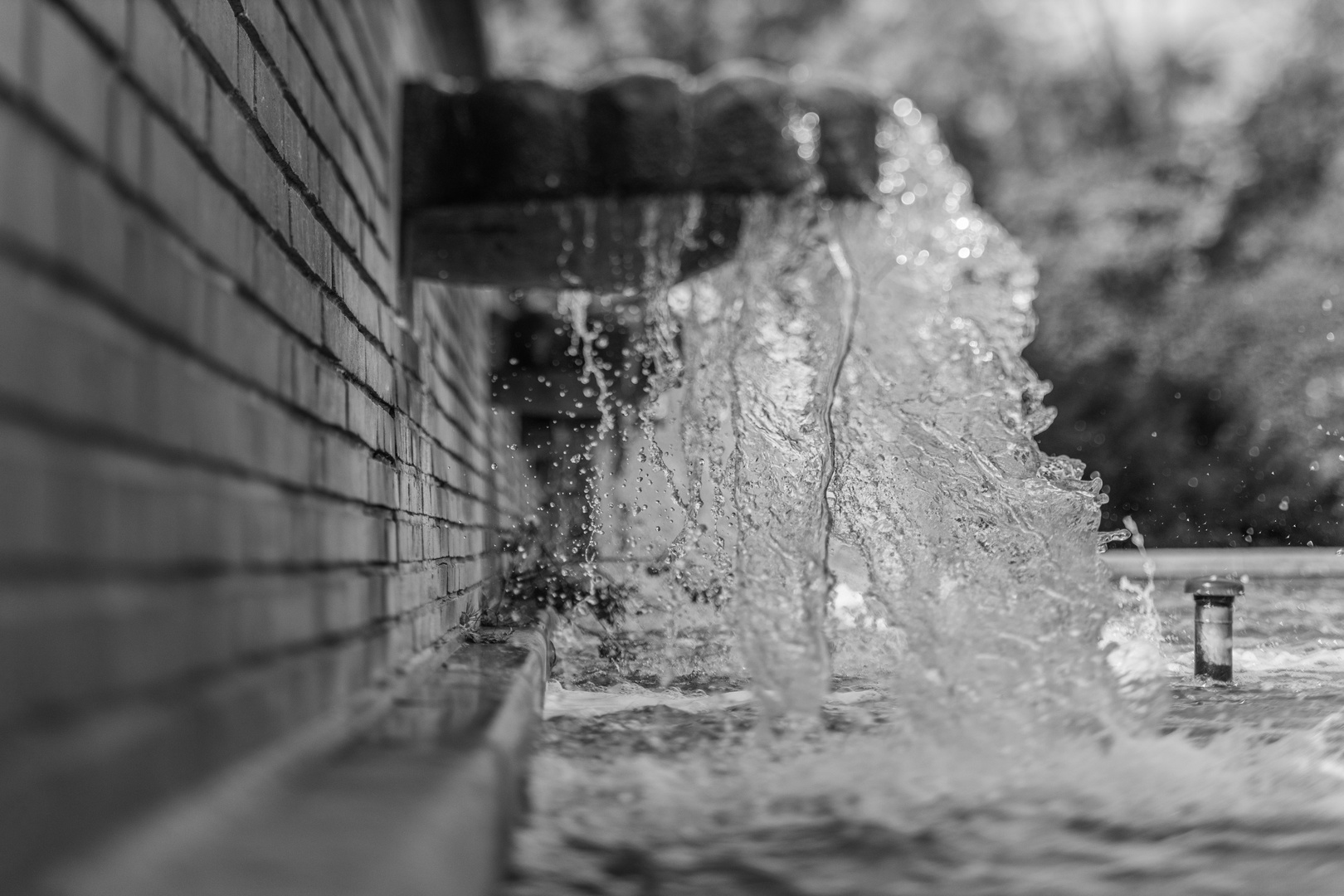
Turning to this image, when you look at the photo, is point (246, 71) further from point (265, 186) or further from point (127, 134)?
point (127, 134)

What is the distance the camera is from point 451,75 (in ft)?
28.6

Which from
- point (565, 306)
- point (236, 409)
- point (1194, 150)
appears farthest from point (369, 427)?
point (1194, 150)

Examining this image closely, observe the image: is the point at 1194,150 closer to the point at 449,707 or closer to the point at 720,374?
the point at 720,374

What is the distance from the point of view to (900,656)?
4.63 meters

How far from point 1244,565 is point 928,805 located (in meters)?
8.52

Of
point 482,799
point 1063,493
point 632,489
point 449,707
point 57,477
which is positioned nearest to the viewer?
point 57,477

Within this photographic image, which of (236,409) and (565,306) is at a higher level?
(565,306)

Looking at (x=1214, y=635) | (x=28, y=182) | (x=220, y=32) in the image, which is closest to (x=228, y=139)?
(x=220, y=32)

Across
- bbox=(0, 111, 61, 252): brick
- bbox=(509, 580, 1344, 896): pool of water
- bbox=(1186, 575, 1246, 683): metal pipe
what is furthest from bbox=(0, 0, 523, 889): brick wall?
bbox=(1186, 575, 1246, 683): metal pipe

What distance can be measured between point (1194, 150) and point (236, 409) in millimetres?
21105

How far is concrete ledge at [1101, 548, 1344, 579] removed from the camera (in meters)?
10.1

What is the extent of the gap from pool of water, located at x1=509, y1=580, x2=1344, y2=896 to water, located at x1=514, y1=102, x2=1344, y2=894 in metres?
0.01

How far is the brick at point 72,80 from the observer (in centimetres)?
142

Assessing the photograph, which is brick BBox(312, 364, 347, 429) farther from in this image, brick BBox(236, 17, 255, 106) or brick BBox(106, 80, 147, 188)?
brick BBox(106, 80, 147, 188)
